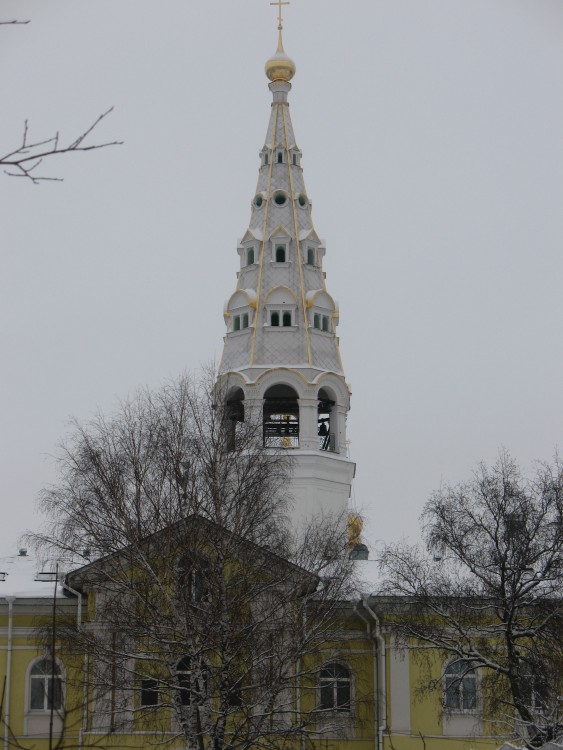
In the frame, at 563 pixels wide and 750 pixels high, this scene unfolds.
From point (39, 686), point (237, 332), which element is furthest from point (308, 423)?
point (39, 686)

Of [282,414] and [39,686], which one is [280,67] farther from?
[39,686]

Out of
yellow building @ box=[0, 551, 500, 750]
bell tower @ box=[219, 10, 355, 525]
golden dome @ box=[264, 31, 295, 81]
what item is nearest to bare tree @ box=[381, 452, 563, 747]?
yellow building @ box=[0, 551, 500, 750]

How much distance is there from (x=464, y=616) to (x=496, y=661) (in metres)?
1.44

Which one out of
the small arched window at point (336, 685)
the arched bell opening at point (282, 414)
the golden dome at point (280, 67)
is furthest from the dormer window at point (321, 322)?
the small arched window at point (336, 685)

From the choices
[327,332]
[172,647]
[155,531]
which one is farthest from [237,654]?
[327,332]

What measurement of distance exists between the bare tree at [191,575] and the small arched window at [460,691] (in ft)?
14.3

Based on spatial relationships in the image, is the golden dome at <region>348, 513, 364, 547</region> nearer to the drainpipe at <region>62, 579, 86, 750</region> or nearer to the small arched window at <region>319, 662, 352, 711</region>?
the small arched window at <region>319, 662, 352, 711</region>

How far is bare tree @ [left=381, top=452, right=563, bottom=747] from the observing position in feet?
96.8

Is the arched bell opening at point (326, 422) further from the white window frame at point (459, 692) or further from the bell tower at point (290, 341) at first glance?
the white window frame at point (459, 692)

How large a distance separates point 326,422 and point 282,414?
1791 millimetres

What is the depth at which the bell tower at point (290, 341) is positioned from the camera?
44.5 meters

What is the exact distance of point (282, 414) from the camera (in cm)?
4553

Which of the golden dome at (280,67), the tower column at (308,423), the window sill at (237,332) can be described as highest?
the golden dome at (280,67)

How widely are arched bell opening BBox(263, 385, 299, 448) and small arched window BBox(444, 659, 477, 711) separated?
11433 millimetres
